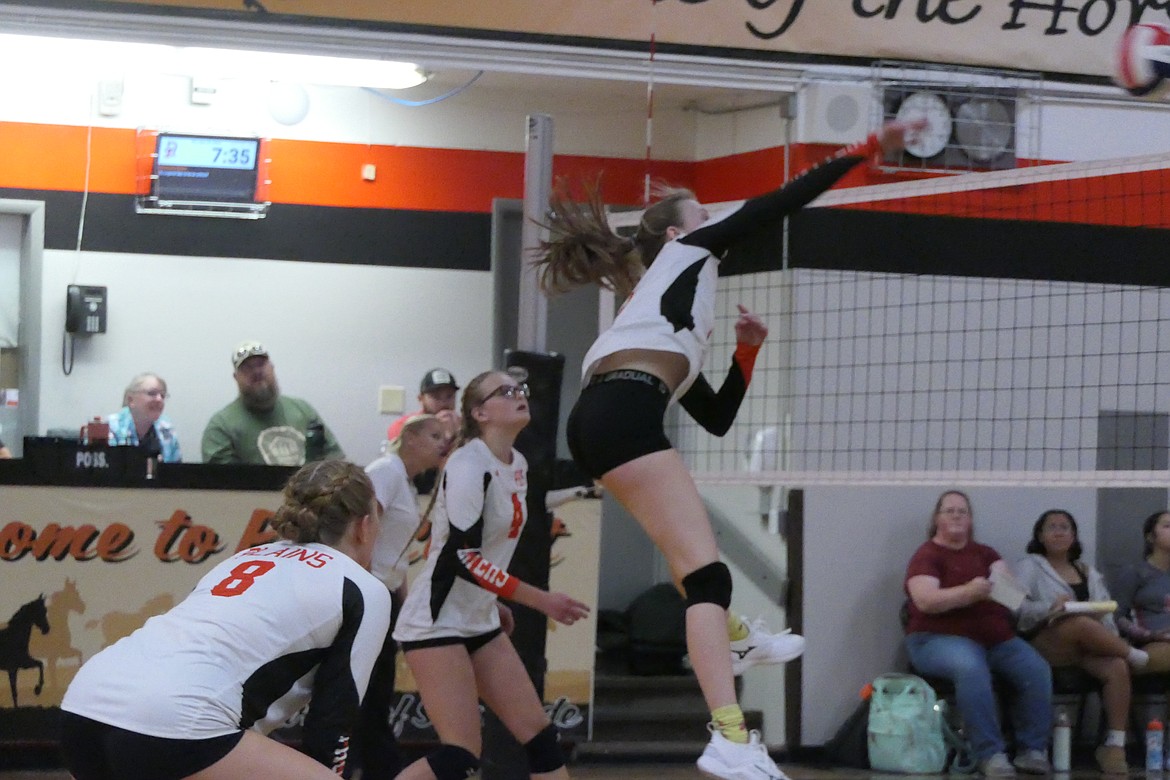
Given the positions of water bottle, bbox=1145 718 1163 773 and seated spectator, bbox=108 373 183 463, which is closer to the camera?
water bottle, bbox=1145 718 1163 773

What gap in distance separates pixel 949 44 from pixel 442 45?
2.52 meters

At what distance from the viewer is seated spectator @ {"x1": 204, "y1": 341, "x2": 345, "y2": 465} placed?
7.82 meters

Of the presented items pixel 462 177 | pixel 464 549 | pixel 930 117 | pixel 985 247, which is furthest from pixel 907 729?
pixel 462 177

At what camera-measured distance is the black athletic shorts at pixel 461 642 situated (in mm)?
4508

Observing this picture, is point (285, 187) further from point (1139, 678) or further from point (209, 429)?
point (1139, 678)

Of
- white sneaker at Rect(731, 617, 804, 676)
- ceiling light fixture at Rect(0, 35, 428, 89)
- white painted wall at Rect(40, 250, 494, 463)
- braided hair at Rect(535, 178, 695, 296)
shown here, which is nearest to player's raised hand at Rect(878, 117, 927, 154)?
braided hair at Rect(535, 178, 695, 296)

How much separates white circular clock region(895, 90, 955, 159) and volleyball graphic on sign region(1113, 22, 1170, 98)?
284cm

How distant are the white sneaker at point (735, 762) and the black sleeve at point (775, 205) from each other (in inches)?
47.6

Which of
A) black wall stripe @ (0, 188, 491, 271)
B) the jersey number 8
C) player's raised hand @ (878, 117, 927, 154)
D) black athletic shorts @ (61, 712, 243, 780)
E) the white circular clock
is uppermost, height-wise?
the white circular clock

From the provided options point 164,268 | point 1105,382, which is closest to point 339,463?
→ point 1105,382

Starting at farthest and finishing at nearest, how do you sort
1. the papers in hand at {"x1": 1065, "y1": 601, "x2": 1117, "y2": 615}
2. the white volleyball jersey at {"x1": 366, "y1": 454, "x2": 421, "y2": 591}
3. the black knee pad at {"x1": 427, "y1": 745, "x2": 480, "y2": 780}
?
the papers in hand at {"x1": 1065, "y1": 601, "x2": 1117, "y2": 615} → the white volleyball jersey at {"x1": 366, "y1": 454, "x2": 421, "y2": 591} → the black knee pad at {"x1": 427, "y1": 745, "x2": 480, "y2": 780}

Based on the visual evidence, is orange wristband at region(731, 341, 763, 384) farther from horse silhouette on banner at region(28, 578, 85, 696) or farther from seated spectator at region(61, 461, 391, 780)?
horse silhouette on banner at region(28, 578, 85, 696)

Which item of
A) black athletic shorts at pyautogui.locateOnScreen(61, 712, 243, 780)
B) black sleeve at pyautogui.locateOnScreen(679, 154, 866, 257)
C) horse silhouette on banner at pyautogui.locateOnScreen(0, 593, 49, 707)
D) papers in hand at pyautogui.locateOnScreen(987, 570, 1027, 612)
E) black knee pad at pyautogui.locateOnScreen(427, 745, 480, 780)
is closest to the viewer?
black athletic shorts at pyautogui.locateOnScreen(61, 712, 243, 780)

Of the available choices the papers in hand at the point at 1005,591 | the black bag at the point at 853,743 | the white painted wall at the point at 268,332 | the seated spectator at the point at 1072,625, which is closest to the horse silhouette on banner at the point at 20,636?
the white painted wall at the point at 268,332
